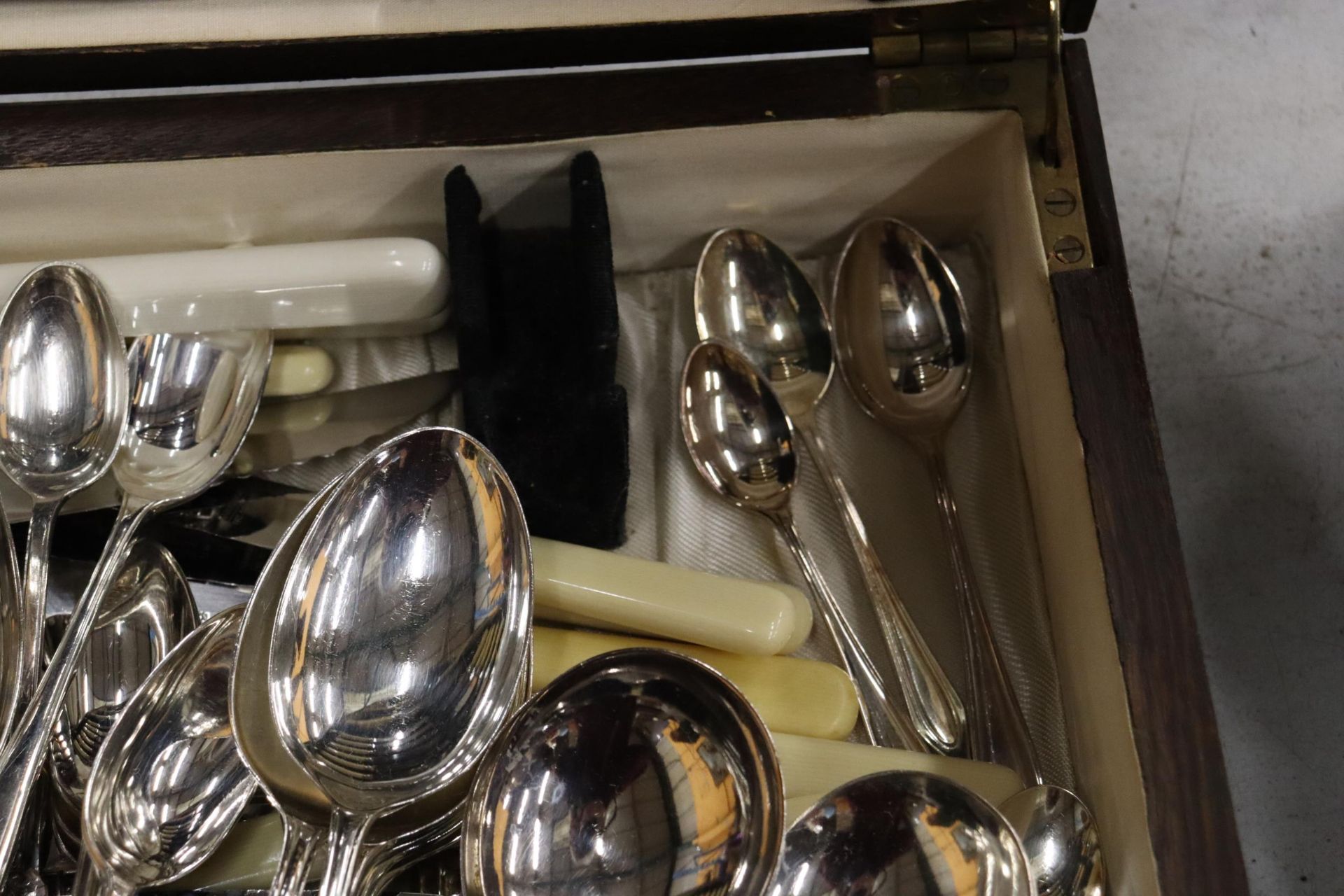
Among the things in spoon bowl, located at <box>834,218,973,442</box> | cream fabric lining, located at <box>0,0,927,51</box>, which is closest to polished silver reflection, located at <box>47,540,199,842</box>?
cream fabric lining, located at <box>0,0,927,51</box>

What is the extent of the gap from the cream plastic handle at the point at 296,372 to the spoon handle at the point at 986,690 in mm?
301

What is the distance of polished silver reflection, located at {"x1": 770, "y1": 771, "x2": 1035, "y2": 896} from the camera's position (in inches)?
14.3

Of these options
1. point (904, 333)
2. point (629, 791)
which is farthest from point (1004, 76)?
point (629, 791)

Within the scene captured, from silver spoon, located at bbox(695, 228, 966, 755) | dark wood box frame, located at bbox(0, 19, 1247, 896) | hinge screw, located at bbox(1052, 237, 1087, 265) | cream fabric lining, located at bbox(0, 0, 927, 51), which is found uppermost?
cream fabric lining, located at bbox(0, 0, 927, 51)

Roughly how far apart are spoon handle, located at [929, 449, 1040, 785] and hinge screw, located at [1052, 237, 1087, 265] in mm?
125

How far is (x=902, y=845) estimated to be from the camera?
1.22 feet

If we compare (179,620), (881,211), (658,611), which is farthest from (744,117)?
(179,620)

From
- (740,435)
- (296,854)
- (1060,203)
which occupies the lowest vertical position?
(296,854)

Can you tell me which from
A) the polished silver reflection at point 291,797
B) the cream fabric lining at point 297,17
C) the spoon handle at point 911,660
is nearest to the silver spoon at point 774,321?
the spoon handle at point 911,660

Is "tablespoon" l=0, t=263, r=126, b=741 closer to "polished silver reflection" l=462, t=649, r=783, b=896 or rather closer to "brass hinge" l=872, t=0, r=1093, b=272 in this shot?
"polished silver reflection" l=462, t=649, r=783, b=896

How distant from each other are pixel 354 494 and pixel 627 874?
174mm

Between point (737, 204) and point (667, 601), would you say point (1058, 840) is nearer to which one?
point (667, 601)

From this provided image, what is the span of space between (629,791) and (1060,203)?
0.95 ft

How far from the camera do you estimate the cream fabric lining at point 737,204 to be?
0.45m
